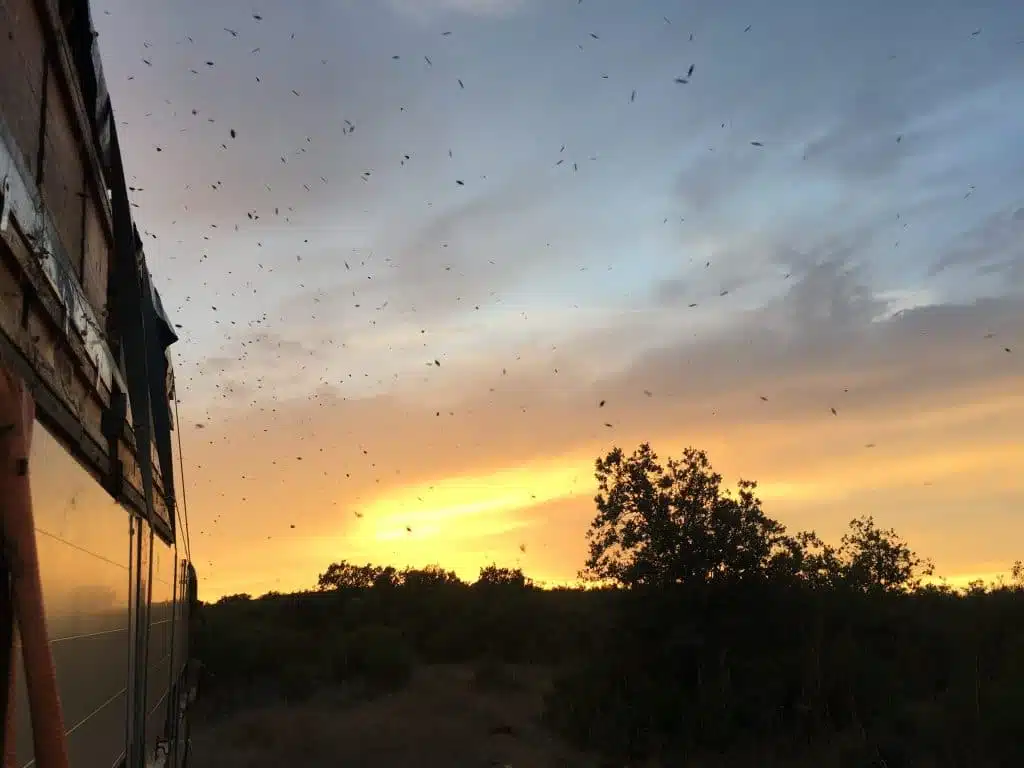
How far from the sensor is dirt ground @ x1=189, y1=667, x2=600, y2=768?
2005 centimetres

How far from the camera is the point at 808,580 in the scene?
2289 centimetres

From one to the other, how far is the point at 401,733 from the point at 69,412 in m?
21.2

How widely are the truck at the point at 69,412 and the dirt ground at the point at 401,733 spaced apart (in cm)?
1487

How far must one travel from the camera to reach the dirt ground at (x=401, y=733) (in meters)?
20.0

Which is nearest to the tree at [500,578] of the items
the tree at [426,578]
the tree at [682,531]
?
the tree at [426,578]

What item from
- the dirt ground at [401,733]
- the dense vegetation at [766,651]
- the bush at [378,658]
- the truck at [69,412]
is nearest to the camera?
the truck at [69,412]

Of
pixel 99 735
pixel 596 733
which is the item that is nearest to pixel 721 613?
pixel 596 733

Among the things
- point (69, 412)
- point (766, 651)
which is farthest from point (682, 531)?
point (69, 412)

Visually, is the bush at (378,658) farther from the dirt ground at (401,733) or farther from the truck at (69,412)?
the truck at (69,412)

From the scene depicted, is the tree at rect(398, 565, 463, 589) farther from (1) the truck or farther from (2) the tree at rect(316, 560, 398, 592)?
(1) the truck

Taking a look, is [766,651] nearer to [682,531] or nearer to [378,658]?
[682,531]

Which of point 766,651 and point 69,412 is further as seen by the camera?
point 766,651

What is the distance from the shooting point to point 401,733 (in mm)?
22828

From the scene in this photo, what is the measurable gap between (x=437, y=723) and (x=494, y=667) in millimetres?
6210
